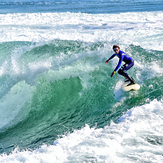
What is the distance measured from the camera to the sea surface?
14.1ft

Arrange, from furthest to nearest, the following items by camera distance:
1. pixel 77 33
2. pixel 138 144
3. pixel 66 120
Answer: pixel 77 33
pixel 66 120
pixel 138 144

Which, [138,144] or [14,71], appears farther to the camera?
[14,71]

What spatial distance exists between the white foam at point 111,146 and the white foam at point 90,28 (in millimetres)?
6904

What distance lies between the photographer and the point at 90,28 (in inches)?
610

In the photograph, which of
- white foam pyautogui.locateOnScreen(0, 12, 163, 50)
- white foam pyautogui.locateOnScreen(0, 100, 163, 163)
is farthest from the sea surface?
white foam pyautogui.locateOnScreen(0, 12, 163, 50)

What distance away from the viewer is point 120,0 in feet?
106

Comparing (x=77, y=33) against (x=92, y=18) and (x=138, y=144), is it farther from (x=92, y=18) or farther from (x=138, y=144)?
(x=138, y=144)

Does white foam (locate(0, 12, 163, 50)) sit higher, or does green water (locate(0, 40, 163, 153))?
white foam (locate(0, 12, 163, 50))

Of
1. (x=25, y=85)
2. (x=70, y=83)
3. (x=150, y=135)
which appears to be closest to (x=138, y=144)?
(x=150, y=135)

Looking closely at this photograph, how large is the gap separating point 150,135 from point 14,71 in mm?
6439

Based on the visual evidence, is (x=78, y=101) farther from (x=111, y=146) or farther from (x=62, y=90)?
(x=111, y=146)

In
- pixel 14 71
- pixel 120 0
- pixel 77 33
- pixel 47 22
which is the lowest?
pixel 14 71

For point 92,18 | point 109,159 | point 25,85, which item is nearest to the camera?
point 109,159

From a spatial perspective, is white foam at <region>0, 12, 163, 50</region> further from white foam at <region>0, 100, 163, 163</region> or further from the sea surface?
white foam at <region>0, 100, 163, 163</region>
